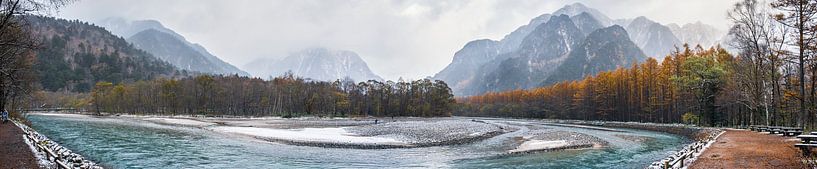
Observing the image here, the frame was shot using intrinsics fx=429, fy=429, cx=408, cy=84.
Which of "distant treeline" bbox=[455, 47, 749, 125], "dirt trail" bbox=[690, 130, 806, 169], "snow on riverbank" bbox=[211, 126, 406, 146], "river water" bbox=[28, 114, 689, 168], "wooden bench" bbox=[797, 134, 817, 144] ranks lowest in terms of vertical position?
"river water" bbox=[28, 114, 689, 168]

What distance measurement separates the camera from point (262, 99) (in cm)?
12456

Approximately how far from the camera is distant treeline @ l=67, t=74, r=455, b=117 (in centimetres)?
12188

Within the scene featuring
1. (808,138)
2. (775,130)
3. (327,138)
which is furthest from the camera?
(327,138)

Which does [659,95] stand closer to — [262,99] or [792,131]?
[792,131]

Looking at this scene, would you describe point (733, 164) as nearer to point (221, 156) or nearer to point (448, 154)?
point (448, 154)

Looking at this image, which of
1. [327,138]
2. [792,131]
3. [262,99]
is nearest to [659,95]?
[792,131]

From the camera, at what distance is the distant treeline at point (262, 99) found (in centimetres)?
12188

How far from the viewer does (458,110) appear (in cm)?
18250

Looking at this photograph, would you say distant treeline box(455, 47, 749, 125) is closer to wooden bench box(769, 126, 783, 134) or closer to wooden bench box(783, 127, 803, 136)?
wooden bench box(769, 126, 783, 134)

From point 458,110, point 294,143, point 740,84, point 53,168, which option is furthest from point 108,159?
point 458,110

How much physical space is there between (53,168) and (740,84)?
60032 millimetres

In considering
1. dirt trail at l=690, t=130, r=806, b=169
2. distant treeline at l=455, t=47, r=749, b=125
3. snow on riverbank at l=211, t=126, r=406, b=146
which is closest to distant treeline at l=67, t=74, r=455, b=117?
distant treeline at l=455, t=47, r=749, b=125

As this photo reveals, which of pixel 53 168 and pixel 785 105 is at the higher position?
pixel 785 105

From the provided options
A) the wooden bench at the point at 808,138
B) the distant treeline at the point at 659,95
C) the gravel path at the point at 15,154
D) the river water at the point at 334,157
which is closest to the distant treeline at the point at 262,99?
the distant treeline at the point at 659,95
